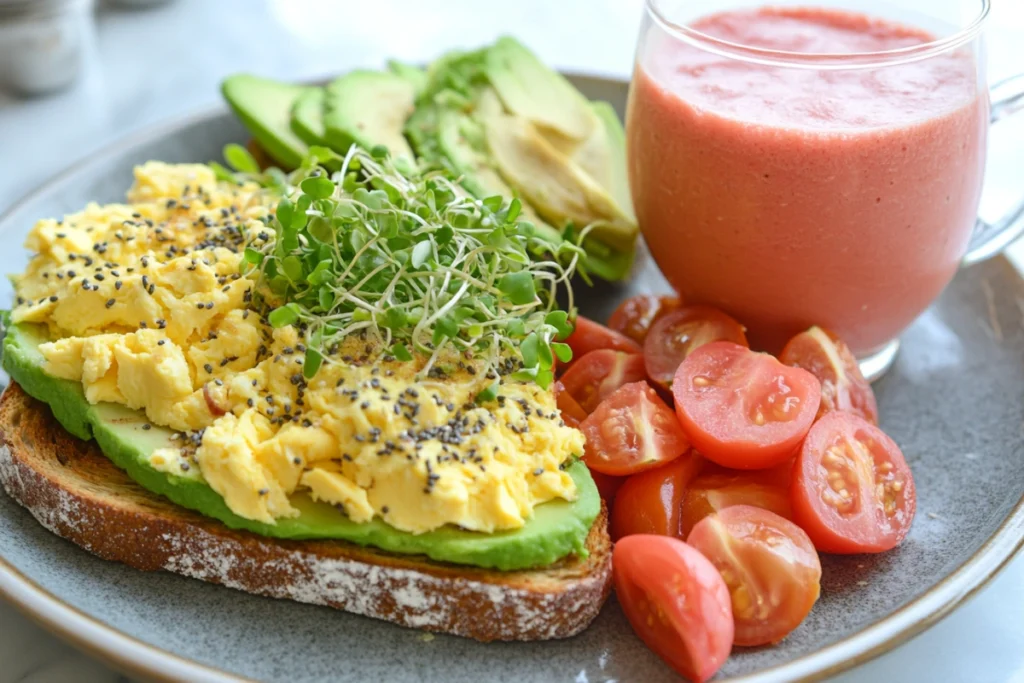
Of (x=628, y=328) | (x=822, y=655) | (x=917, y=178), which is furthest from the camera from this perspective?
(x=628, y=328)

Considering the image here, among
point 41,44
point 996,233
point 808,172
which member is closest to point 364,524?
point 808,172

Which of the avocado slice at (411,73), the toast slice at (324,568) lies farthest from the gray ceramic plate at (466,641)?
the avocado slice at (411,73)

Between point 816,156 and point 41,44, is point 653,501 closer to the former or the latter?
point 816,156

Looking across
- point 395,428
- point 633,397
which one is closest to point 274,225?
point 395,428

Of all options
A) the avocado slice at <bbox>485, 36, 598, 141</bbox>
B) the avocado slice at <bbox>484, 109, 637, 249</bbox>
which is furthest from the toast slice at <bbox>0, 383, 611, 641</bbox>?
the avocado slice at <bbox>485, 36, 598, 141</bbox>

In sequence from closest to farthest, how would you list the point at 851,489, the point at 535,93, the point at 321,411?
the point at 321,411
the point at 851,489
the point at 535,93

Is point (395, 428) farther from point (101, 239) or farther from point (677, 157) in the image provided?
point (677, 157)
